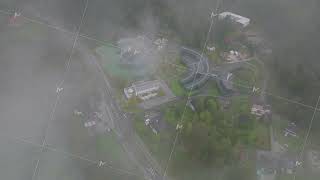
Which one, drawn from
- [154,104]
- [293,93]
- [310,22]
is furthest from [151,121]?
[310,22]

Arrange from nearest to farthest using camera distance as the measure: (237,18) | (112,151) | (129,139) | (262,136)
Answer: (112,151), (129,139), (262,136), (237,18)

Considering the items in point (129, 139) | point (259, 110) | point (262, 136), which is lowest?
point (129, 139)

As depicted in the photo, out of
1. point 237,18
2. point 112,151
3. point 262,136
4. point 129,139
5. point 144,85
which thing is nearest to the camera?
point 112,151

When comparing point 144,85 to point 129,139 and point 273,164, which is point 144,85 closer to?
point 129,139

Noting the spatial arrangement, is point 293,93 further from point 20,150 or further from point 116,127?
point 20,150

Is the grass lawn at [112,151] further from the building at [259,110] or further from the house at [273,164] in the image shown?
the building at [259,110]

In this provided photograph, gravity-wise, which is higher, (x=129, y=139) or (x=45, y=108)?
(x=45, y=108)

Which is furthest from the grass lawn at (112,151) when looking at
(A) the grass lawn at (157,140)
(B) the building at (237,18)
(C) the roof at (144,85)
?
(B) the building at (237,18)

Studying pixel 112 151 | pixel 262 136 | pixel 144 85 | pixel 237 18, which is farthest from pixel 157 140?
pixel 237 18
